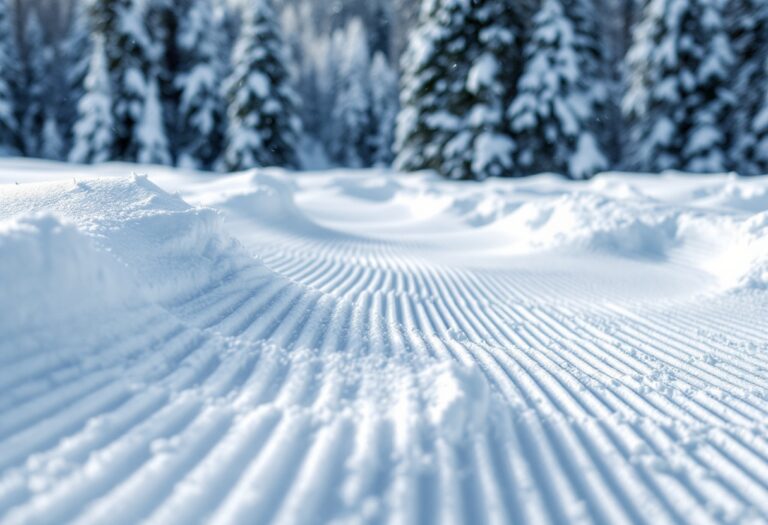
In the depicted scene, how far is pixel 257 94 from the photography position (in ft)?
60.5

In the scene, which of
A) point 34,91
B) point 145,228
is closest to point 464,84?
point 145,228

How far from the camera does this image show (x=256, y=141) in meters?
18.4

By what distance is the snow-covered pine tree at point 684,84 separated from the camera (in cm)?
1594

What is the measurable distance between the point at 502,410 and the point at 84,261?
6.28ft

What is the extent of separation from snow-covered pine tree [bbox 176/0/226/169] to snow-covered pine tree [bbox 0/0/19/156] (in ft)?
29.0

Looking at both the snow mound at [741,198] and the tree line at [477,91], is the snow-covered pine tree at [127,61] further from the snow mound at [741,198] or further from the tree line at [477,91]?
the snow mound at [741,198]

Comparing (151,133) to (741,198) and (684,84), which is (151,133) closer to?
(741,198)

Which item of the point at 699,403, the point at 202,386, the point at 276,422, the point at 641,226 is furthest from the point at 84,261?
the point at 641,226

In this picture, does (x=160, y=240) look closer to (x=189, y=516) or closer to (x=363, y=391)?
(x=363, y=391)

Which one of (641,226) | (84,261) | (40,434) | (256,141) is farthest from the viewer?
(256,141)

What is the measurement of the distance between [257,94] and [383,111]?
18.0 metres

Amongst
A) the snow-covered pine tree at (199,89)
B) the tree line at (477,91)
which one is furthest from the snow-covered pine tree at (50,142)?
the snow-covered pine tree at (199,89)

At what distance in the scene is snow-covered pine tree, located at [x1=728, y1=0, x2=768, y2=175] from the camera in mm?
15820

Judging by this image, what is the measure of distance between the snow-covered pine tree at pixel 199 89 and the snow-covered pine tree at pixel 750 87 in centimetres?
1890
